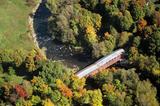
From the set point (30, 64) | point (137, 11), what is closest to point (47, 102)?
point (30, 64)

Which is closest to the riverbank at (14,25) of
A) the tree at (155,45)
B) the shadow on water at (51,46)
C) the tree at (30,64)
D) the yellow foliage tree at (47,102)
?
the shadow on water at (51,46)

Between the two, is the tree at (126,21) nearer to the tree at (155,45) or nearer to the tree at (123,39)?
the tree at (123,39)

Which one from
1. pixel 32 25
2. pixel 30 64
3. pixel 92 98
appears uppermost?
pixel 32 25

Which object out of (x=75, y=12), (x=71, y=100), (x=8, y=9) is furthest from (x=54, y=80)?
(x=8, y=9)

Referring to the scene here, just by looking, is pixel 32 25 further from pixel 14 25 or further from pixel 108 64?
pixel 108 64

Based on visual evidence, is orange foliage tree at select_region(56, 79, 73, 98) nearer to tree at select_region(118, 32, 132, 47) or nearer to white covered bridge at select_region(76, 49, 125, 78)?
white covered bridge at select_region(76, 49, 125, 78)

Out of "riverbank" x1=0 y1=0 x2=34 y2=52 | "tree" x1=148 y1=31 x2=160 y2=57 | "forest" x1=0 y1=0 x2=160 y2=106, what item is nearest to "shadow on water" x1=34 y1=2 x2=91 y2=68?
"forest" x1=0 y1=0 x2=160 y2=106

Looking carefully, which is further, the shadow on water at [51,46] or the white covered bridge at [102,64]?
the shadow on water at [51,46]
